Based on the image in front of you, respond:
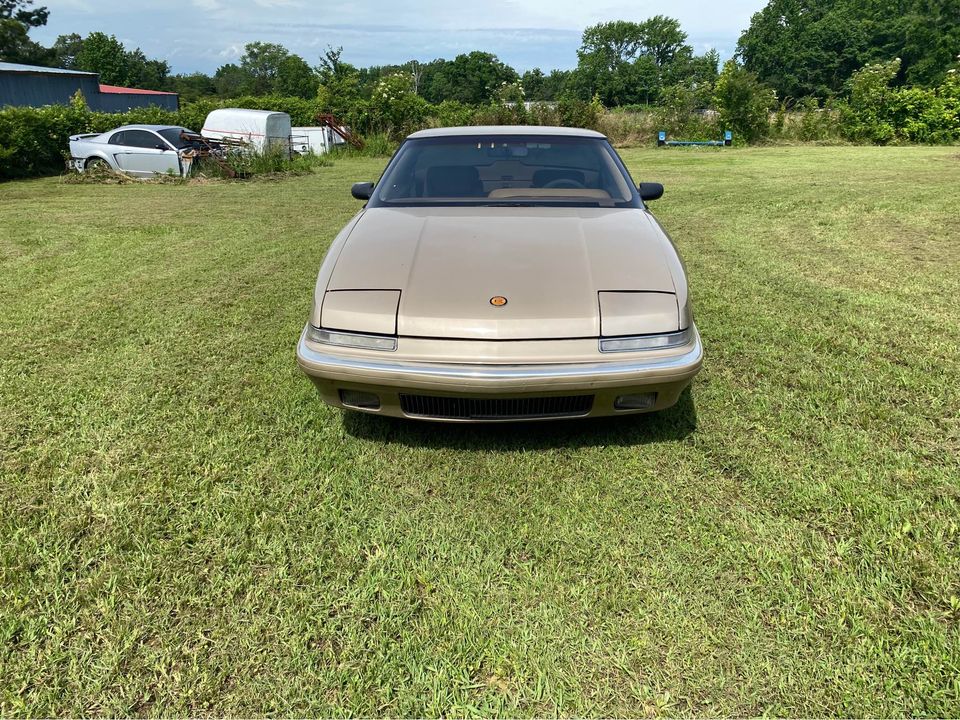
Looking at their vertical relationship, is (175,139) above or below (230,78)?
below

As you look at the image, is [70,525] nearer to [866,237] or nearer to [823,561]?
[823,561]

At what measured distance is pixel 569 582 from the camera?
6.56 ft

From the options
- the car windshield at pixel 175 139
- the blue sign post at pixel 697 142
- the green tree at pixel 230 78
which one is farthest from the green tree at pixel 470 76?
the car windshield at pixel 175 139

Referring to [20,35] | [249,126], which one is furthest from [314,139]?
[20,35]

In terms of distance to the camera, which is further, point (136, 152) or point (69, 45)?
point (69, 45)

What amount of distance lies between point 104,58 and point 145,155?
74442 millimetres

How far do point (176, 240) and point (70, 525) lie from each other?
5.66 meters

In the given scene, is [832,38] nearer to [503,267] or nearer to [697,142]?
[697,142]

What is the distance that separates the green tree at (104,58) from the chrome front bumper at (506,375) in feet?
281

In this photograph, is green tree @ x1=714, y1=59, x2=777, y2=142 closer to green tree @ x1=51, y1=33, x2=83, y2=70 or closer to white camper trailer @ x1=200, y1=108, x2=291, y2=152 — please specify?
white camper trailer @ x1=200, y1=108, x2=291, y2=152

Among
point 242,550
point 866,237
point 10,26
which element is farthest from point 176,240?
point 10,26

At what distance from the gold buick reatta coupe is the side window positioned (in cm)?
1309

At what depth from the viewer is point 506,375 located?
2.27 metres

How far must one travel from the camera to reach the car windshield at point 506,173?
347 centimetres
